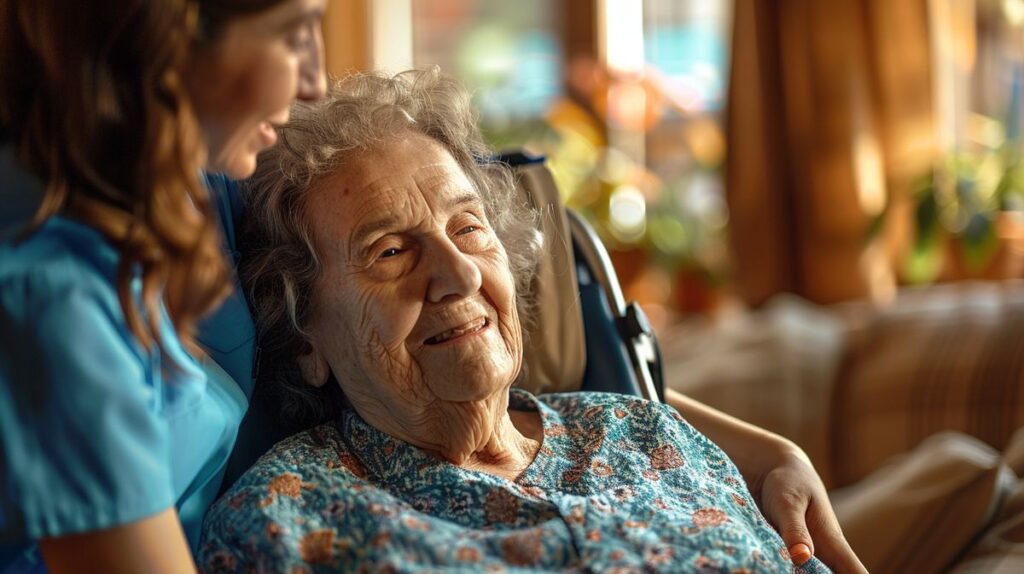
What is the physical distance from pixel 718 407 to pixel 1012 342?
732 millimetres

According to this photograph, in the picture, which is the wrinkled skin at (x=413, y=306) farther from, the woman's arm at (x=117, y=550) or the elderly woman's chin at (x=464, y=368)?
the woman's arm at (x=117, y=550)

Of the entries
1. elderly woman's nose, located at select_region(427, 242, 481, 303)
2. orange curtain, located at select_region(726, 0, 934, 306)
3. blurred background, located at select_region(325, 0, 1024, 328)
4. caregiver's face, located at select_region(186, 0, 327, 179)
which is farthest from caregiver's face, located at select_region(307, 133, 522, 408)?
orange curtain, located at select_region(726, 0, 934, 306)

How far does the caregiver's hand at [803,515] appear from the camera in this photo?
1.42 metres

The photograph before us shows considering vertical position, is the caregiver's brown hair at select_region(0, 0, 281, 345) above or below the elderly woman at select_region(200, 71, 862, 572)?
above

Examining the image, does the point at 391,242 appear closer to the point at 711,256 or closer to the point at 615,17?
the point at 711,256

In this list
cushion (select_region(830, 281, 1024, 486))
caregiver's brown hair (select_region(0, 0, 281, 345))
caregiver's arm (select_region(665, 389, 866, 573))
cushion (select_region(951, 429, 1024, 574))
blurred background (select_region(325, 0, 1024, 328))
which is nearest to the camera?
caregiver's brown hair (select_region(0, 0, 281, 345))

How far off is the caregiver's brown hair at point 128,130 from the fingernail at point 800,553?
820mm

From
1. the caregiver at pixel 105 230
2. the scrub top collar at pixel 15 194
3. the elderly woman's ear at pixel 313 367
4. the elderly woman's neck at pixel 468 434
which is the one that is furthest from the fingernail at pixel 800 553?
the scrub top collar at pixel 15 194

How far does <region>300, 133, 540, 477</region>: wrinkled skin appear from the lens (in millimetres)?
1333

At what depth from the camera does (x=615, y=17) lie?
504cm

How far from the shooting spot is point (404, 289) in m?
1.34

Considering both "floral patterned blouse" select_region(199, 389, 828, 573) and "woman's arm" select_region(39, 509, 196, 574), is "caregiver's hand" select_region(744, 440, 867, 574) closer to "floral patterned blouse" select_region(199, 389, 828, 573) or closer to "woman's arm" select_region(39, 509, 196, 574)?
"floral patterned blouse" select_region(199, 389, 828, 573)

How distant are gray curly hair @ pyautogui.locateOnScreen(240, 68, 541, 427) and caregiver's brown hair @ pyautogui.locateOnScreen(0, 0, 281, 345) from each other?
1.48 ft

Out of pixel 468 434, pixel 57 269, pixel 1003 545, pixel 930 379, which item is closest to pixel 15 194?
pixel 57 269
